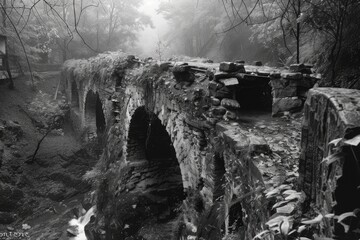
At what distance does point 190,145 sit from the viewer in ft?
16.2

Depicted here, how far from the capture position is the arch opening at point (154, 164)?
310 inches

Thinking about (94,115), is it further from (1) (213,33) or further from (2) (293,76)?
(2) (293,76)

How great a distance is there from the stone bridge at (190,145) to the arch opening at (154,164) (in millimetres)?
27

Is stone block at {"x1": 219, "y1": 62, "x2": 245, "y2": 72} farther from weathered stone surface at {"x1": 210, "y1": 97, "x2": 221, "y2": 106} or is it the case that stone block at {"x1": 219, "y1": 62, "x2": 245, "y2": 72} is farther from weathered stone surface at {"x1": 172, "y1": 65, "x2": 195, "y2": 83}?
weathered stone surface at {"x1": 172, "y1": 65, "x2": 195, "y2": 83}

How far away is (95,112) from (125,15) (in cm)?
1030

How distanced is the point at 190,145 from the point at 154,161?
3.90 meters

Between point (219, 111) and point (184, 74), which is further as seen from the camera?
point (184, 74)

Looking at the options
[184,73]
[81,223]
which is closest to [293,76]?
[184,73]

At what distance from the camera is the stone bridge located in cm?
329

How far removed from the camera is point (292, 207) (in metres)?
1.85

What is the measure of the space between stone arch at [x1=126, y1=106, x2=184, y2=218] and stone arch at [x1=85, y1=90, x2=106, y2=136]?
6.68 metres

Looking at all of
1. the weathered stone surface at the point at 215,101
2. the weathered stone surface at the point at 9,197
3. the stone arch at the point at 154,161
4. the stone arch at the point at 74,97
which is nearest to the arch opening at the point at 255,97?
the weathered stone surface at the point at 215,101

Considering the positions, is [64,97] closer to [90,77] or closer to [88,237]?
[90,77]

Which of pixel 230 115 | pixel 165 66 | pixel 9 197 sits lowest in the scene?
pixel 9 197
